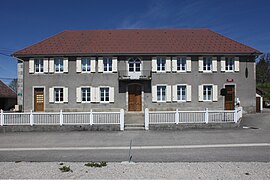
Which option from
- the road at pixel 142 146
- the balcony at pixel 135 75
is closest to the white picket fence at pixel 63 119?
the road at pixel 142 146

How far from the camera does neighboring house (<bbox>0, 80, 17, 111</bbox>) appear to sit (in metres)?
27.0

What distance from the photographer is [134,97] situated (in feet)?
60.0

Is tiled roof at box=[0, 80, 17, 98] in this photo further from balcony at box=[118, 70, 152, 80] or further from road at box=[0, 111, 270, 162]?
road at box=[0, 111, 270, 162]

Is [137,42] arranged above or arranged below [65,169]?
above

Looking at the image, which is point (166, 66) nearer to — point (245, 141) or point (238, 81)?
point (238, 81)

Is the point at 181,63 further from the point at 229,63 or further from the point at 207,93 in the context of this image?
the point at 229,63

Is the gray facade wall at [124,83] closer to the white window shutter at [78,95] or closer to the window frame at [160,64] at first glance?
the white window shutter at [78,95]

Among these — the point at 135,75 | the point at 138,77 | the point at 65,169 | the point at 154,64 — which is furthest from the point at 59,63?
the point at 65,169

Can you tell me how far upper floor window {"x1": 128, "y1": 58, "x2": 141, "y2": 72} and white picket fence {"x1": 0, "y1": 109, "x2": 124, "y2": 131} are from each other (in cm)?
841

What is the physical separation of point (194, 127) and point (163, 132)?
189 cm

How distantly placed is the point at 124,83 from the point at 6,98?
65.5 feet

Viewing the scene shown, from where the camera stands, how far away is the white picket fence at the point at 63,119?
10562 millimetres

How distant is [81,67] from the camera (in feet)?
59.5

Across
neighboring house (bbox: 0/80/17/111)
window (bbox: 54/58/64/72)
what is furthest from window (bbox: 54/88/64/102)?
neighboring house (bbox: 0/80/17/111)
